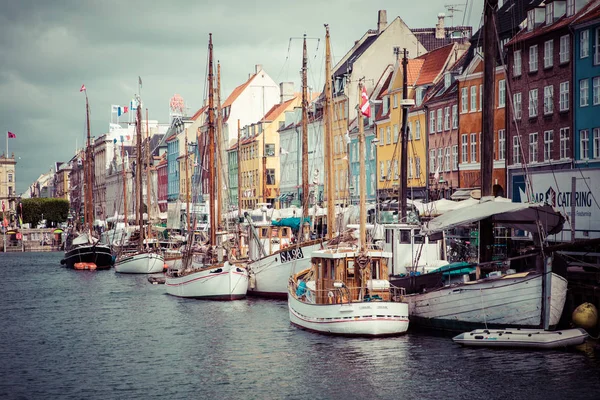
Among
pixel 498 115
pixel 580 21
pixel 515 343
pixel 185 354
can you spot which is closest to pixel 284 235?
pixel 498 115

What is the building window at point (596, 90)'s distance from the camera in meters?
56.2

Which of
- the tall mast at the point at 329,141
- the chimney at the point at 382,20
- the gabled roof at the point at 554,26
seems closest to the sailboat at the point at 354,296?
the tall mast at the point at 329,141

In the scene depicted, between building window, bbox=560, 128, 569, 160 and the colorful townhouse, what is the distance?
7167 mm

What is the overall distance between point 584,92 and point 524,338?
2938cm

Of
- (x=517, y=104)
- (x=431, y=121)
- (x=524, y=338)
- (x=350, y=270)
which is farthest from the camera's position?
(x=431, y=121)

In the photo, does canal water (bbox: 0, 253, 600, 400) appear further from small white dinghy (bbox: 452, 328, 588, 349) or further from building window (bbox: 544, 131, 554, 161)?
building window (bbox: 544, 131, 554, 161)

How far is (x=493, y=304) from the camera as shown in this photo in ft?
110

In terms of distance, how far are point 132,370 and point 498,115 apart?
41.9 meters

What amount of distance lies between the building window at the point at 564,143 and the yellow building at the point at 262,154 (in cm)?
6134

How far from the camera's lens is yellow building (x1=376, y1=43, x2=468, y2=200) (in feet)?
267

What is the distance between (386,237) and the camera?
153 feet

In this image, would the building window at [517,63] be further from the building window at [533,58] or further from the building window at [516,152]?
the building window at [516,152]

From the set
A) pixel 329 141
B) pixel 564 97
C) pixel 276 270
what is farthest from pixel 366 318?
pixel 564 97

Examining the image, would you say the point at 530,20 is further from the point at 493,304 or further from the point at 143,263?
the point at 143,263
